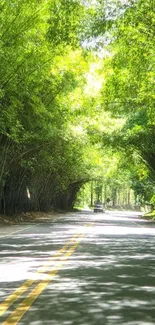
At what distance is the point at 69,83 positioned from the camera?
23.0 metres

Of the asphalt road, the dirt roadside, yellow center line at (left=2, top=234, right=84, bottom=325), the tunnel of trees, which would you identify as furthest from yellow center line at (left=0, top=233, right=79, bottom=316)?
the dirt roadside

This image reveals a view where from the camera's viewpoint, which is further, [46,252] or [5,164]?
[5,164]

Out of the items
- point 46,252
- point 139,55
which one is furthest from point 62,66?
point 46,252

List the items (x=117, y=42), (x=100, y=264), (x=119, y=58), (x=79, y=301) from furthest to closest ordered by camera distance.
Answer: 1. (x=119, y=58)
2. (x=117, y=42)
3. (x=100, y=264)
4. (x=79, y=301)

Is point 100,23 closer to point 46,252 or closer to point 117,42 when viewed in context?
point 117,42

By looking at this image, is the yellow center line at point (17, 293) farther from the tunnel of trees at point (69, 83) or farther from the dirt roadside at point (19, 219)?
the dirt roadside at point (19, 219)

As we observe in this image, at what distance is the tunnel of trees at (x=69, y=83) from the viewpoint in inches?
552

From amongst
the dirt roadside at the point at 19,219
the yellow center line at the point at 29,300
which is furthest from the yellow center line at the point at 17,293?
the dirt roadside at the point at 19,219

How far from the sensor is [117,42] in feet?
51.5

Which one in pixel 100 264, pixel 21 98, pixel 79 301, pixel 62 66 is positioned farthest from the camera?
pixel 62 66

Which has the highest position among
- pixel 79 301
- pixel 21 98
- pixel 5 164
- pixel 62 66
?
pixel 62 66

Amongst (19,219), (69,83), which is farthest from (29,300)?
(19,219)

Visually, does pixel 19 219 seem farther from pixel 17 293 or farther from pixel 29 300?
pixel 29 300

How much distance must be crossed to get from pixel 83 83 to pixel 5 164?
246 inches
